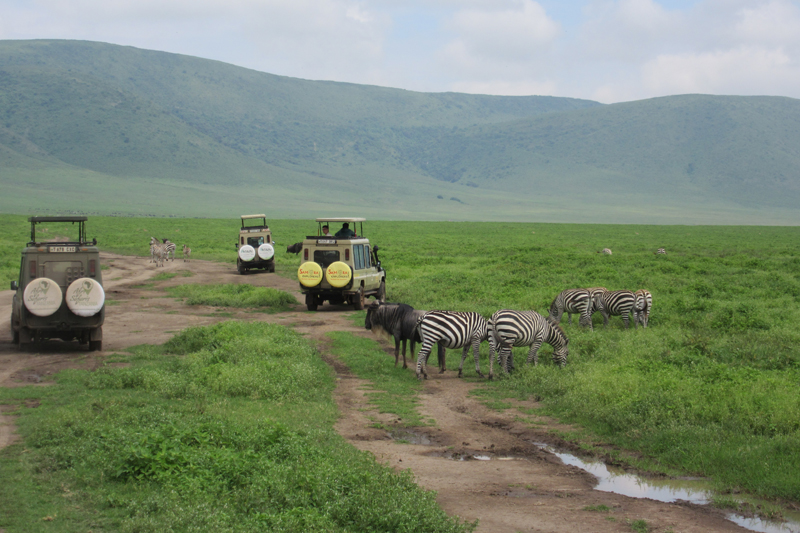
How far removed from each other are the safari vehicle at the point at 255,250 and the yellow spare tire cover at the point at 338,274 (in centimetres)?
1208

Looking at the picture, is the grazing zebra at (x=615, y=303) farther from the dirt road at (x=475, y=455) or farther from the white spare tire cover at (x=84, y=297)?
the white spare tire cover at (x=84, y=297)

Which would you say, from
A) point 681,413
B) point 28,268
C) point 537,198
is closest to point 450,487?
point 681,413

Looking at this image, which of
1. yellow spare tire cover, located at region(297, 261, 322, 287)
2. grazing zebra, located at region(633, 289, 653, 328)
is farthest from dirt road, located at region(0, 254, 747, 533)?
grazing zebra, located at region(633, 289, 653, 328)

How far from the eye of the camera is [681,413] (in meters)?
10.9

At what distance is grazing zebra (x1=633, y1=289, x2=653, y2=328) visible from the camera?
Answer: 762 inches

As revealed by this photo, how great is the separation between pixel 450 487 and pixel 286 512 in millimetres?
2105

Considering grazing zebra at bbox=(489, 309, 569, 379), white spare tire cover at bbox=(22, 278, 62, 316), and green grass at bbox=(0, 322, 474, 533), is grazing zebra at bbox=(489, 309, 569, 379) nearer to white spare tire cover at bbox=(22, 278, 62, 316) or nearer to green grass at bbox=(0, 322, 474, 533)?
green grass at bbox=(0, 322, 474, 533)

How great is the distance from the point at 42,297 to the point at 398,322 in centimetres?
710

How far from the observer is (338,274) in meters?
22.3

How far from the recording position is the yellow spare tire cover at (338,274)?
22.2 meters

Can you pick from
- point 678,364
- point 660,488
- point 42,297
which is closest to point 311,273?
point 42,297

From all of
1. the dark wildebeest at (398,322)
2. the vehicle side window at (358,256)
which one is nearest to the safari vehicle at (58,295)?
the dark wildebeest at (398,322)

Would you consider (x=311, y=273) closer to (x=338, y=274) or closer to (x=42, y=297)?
(x=338, y=274)

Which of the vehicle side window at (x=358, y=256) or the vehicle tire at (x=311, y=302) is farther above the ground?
the vehicle side window at (x=358, y=256)
